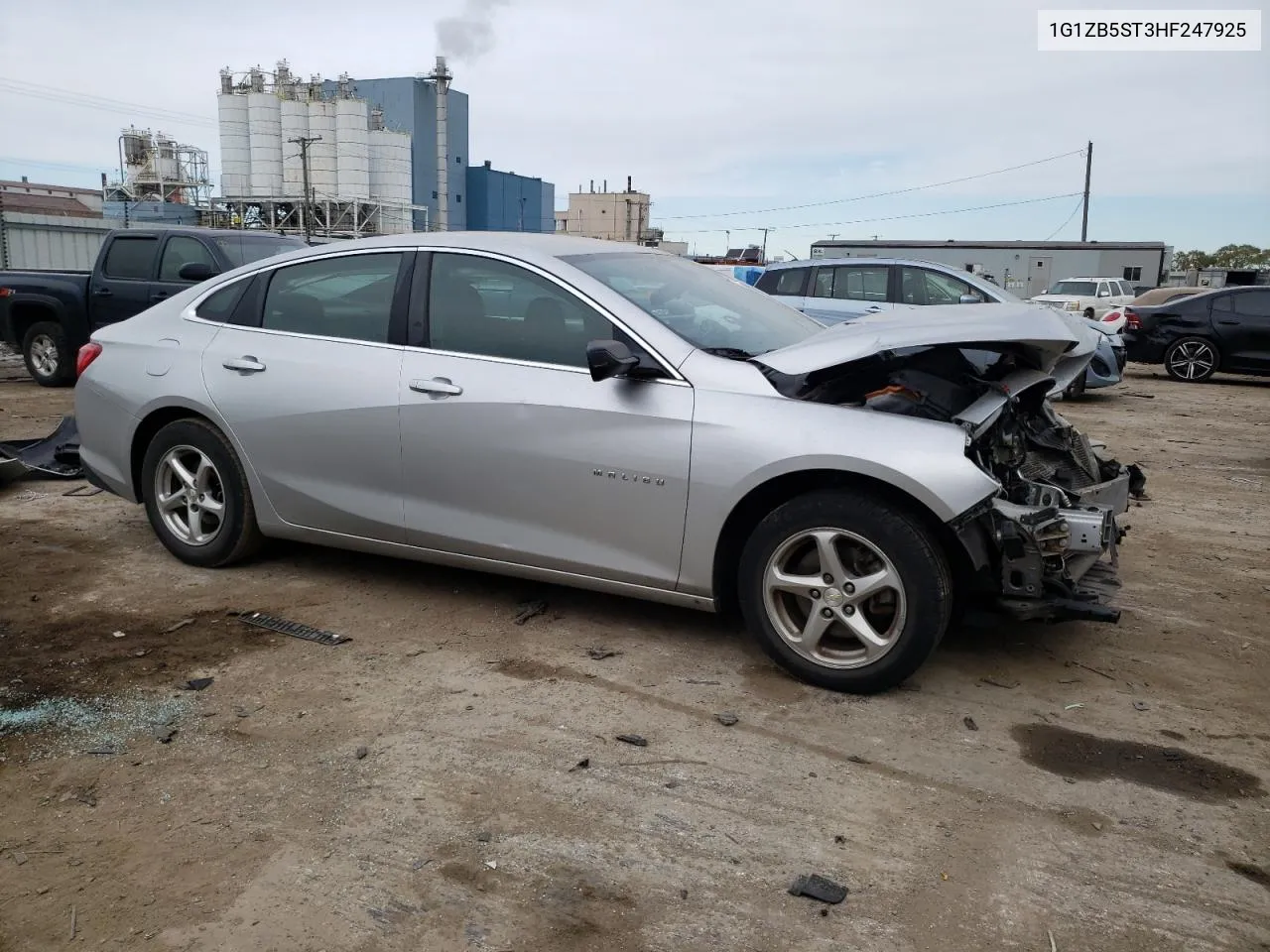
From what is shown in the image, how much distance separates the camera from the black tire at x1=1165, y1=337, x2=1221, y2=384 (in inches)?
600

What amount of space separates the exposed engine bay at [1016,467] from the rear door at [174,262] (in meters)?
8.72

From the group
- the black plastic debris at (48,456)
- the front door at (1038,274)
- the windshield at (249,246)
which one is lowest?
the black plastic debris at (48,456)

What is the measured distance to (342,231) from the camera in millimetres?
54188

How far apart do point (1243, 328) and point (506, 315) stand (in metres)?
14.2

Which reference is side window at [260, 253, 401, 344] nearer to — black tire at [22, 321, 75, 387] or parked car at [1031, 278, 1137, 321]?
black tire at [22, 321, 75, 387]

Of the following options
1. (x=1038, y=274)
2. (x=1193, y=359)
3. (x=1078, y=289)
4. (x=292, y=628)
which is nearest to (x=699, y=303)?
(x=292, y=628)

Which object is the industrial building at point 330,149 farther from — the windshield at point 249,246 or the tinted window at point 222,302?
the tinted window at point 222,302

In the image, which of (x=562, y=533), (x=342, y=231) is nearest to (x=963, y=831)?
(x=562, y=533)

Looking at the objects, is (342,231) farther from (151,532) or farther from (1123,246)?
(151,532)

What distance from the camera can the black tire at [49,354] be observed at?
1170 centimetres

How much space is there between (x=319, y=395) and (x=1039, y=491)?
3086 mm

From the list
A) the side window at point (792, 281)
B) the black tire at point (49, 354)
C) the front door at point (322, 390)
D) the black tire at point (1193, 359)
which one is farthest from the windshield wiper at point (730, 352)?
the black tire at point (1193, 359)

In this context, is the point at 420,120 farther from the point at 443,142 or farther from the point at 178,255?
the point at 178,255

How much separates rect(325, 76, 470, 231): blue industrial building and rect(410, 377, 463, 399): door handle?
5692cm
